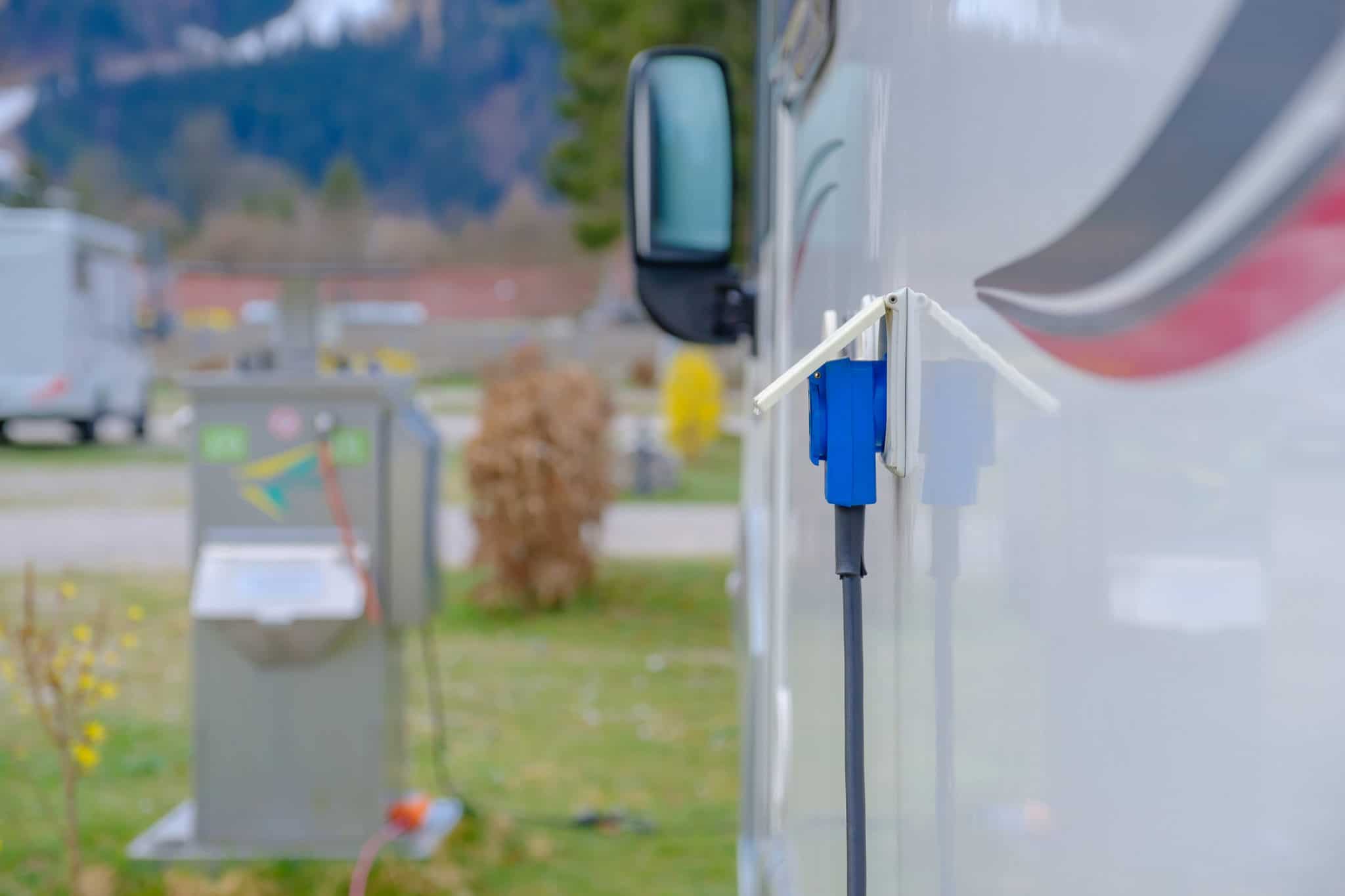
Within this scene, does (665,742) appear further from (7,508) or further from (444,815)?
(7,508)

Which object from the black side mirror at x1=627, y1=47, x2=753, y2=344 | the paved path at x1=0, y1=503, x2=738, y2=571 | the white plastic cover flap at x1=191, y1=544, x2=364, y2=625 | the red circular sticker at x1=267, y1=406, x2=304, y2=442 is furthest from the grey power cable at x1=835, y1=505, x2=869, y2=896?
the paved path at x1=0, y1=503, x2=738, y2=571

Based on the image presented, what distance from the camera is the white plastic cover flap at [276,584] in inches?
162

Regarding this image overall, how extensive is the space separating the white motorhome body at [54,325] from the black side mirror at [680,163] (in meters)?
15.2

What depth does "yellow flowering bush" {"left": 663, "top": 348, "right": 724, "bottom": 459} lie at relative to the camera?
15719 millimetres

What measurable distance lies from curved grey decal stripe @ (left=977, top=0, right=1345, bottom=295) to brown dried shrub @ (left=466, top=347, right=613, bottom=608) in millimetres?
7146

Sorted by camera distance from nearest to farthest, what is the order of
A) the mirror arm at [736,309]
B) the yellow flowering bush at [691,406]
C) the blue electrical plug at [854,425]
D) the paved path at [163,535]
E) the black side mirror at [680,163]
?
the blue electrical plug at [854,425], the black side mirror at [680,163], the mirror arm at [736,309], the paved path at [163,535], the yellow flowering bush at [691,406]

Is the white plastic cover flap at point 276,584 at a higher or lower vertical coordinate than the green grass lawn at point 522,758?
higher

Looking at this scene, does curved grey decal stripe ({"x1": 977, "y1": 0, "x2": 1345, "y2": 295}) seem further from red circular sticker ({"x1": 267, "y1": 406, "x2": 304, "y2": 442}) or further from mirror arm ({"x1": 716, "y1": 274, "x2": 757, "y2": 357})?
red circular sticker ({"x1": 267, "y1": 406, "x2": 304, "y2": 442})

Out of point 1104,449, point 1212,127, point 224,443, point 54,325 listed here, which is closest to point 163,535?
point 54,325

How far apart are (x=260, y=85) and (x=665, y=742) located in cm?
12700

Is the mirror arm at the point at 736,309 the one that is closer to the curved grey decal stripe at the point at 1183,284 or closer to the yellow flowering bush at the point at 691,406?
the curved grey decal stripe at the point at 1183,284

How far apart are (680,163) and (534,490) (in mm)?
5286

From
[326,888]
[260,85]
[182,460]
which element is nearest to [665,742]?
[326,888]

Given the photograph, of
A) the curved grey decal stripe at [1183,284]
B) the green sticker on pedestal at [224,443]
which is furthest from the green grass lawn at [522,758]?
the curved grey decal stripe at [1183,284]
